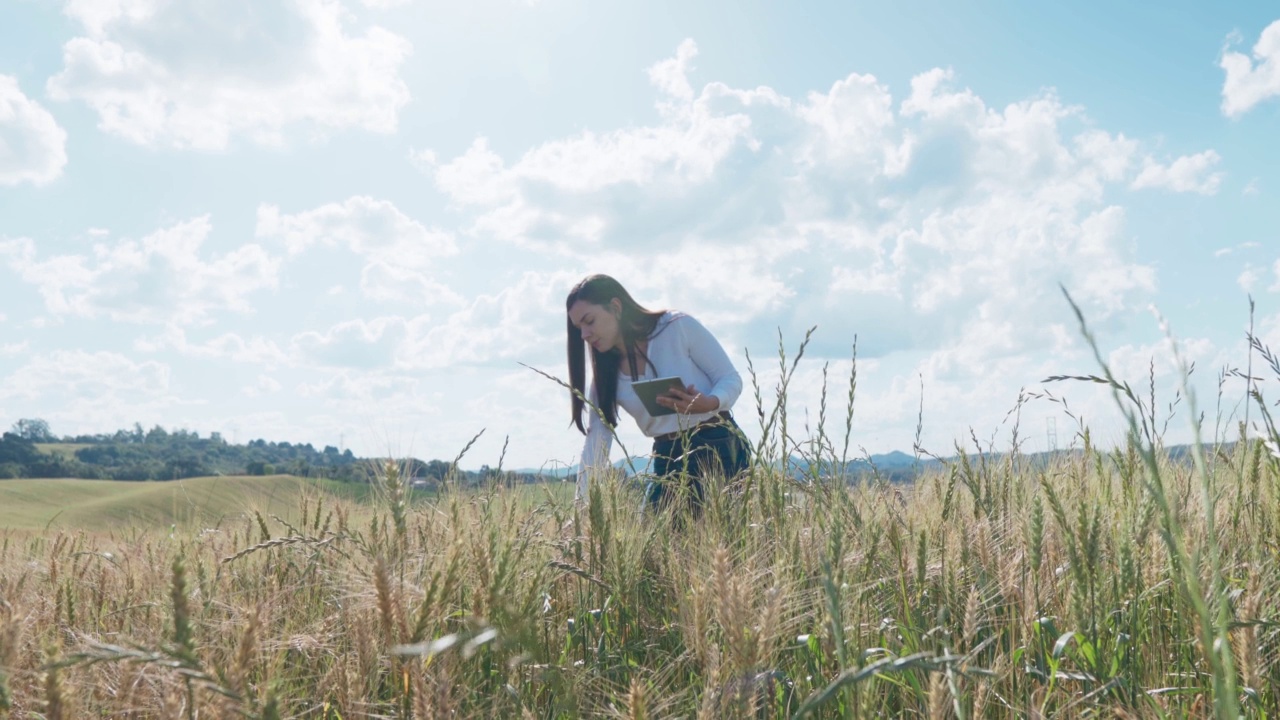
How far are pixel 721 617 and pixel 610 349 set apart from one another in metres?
3.97

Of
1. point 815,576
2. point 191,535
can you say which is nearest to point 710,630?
point 815,576

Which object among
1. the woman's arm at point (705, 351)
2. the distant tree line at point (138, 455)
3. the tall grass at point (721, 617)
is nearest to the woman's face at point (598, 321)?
the woman's arm at point (705, 351)

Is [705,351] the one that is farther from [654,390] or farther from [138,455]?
[138,455]

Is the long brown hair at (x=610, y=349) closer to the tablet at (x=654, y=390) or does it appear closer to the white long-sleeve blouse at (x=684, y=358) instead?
the white long-sleeve blouse at (x=684, y=358)

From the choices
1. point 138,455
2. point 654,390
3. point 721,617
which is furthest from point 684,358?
point 138,455

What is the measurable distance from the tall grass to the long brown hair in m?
2.44

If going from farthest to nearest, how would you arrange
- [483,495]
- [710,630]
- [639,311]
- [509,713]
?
1. [639,311]
2. [483,495]
3. [710,630]
4. [509,713]

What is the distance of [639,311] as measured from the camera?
5152mm

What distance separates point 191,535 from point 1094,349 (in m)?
3.59

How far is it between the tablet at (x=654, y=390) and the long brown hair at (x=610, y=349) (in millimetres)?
560

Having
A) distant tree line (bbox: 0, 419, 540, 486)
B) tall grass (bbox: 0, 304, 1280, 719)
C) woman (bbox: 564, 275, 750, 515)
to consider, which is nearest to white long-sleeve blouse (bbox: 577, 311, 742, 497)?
woman (bbox: 564, 275, 750, 515)

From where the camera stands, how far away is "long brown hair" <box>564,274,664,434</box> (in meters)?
5.04

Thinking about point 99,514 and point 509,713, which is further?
point 99,514

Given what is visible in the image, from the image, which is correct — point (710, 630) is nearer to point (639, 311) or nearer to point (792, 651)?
point (792, 651)
